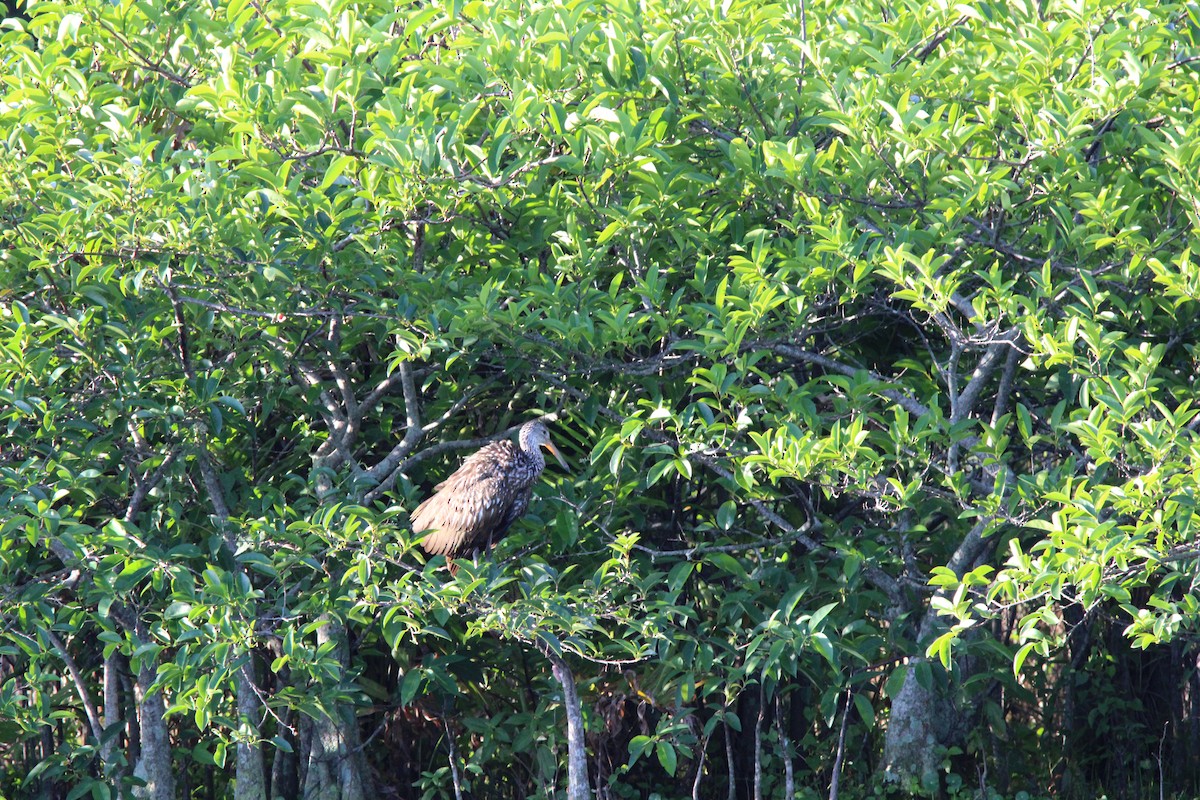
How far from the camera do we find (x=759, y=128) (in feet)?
16.7

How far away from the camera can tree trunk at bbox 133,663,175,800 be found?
227 inches

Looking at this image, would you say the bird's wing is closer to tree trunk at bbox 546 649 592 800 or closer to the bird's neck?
the bird's neck

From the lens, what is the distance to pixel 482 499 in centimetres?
559

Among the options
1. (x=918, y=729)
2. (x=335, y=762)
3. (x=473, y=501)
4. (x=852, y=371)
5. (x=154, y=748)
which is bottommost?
(x=335, y=762)

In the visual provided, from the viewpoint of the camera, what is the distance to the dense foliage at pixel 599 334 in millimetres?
4578

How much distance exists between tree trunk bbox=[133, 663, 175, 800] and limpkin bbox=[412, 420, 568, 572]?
1.41 metres

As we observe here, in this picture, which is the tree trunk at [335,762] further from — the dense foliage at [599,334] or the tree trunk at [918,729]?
the tree trunk at [918,729]

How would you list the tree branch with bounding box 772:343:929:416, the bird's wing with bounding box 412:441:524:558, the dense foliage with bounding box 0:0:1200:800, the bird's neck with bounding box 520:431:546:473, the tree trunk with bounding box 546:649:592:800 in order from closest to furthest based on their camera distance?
the dense foliage with bounding box 0:0:1200:800 → the tree branch with bounding box 772:343:929:416 → the tree trunk with bounding box 546:649:592:800 → the bird's wing with bounding box 412:441:524:558 → the bird's neck with bounding box 520:431:546:473

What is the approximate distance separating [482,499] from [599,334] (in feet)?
3.39

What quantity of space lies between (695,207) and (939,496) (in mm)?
1526

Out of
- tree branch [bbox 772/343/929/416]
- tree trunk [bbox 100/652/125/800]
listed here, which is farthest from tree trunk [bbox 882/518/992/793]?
tree trunk [bbox 100/652/125/800]

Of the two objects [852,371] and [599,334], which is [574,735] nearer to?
[599,334]

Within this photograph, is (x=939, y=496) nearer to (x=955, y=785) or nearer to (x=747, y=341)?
(x=747, y=341)

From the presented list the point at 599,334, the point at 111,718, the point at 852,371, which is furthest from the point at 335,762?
the point at 852,371
